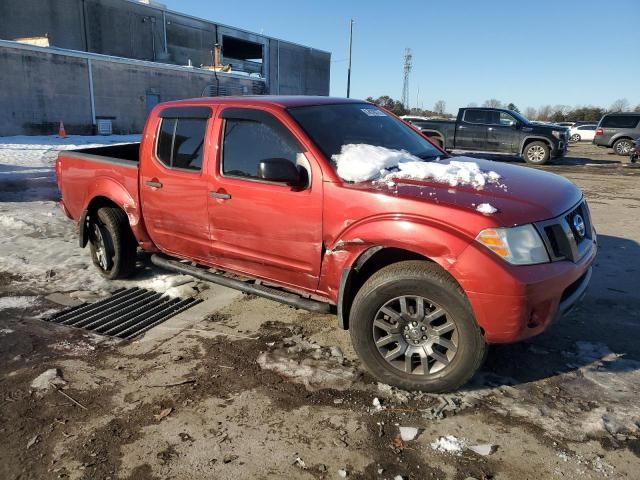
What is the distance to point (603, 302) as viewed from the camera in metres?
4.53

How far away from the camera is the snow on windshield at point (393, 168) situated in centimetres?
327

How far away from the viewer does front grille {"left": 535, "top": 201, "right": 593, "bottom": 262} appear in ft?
9.57

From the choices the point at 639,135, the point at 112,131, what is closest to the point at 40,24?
the point at 112,131

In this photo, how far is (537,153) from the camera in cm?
1689

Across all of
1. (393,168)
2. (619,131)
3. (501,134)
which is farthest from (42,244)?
(619,131)

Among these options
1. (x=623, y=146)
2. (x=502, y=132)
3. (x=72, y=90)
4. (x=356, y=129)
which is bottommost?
(x=623, y=146)

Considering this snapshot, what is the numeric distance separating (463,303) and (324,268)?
1.00m

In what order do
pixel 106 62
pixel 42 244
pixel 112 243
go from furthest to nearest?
pixel 106 62 < pixel 42 244 < pixel 112 243

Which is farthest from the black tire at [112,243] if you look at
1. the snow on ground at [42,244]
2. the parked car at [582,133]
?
the parked car at [582,133]

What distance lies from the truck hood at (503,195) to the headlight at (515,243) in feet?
0.16

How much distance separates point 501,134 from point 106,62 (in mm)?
21687

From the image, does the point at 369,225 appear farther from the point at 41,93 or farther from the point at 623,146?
the point at 41,93

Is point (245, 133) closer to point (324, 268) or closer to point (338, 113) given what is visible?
point (338, 113)

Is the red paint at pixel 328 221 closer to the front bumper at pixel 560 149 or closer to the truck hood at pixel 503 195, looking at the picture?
the truck hood at pixel 503 195
